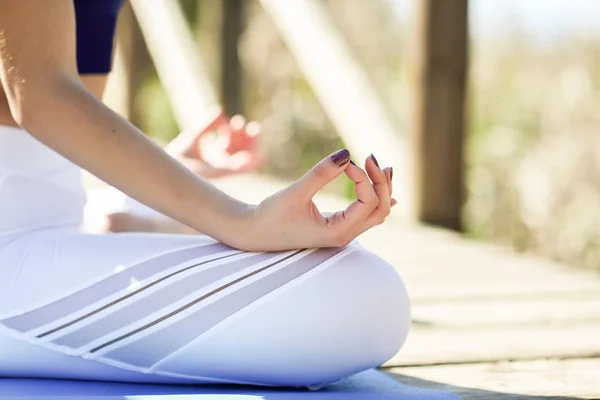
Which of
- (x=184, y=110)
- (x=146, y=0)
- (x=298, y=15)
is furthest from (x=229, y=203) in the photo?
(x=146, y=0)

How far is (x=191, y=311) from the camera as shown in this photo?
126cm

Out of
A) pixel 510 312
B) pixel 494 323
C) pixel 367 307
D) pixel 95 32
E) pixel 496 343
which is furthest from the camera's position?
pixel 510 312

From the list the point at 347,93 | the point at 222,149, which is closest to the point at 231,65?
the point at 347,93

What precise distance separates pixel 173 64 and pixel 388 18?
216 cm

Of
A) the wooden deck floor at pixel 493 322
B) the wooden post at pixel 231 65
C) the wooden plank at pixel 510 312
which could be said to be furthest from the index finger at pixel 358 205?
the wooden post at pixel 231 65

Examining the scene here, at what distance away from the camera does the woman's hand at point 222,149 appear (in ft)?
6.67

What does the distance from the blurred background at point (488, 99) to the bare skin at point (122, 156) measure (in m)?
2.14

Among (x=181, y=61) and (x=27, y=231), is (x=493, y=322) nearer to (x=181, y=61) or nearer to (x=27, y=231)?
(x=27, y=231)

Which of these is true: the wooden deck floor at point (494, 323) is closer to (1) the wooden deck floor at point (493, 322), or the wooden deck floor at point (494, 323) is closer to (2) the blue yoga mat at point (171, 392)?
(1) the wooden deck floor at point (493, 322)

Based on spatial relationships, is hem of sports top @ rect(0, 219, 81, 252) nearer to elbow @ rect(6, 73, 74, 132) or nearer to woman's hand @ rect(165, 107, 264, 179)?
elbow @ rect(6, 73, 74, 132)

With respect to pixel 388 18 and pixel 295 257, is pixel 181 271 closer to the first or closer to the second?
pixel 295 257

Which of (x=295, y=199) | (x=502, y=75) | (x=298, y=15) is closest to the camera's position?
(x=295, y=199)

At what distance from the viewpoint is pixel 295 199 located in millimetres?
1214

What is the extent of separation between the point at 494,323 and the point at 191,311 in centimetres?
89
